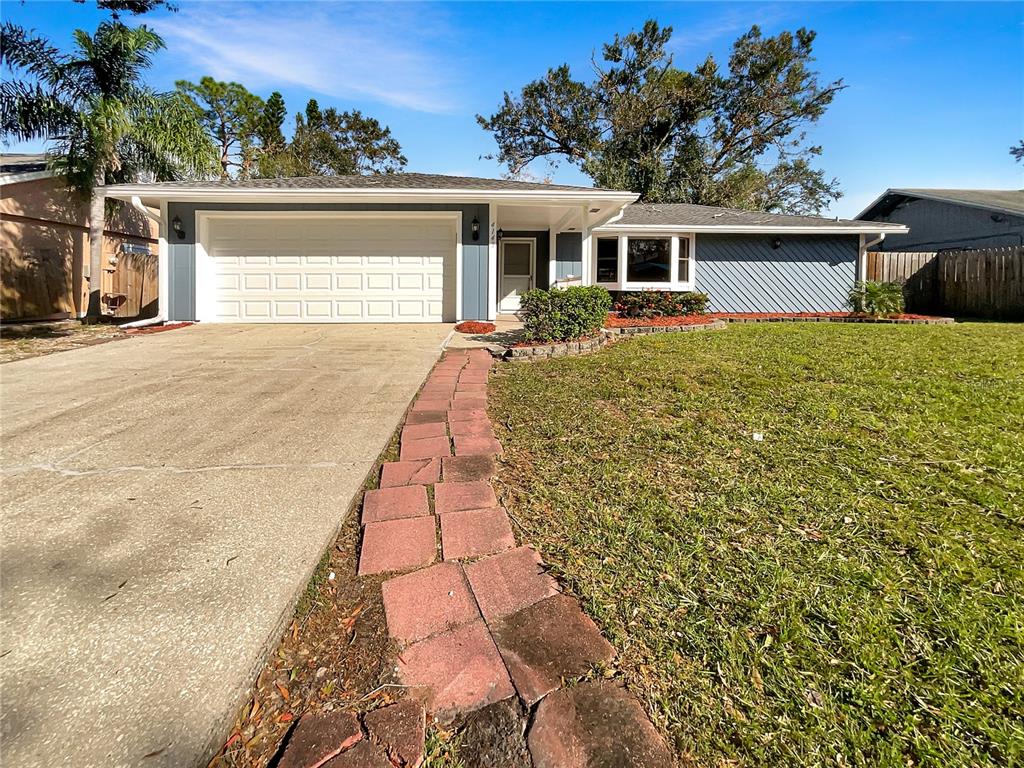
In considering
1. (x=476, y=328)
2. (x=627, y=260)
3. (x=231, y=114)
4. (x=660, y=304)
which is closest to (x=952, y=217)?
(x=627, y=260)

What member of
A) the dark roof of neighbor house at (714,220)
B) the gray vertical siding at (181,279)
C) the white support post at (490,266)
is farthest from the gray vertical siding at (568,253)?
the gray vertical siding at (181,279)

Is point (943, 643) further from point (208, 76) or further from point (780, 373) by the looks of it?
point (208, 76)

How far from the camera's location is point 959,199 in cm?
1708

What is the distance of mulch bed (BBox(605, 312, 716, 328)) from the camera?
9.48 metres

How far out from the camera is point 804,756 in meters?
1.31

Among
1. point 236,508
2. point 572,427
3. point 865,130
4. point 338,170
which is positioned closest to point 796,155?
point 865,130

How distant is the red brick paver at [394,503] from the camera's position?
8.34 ft

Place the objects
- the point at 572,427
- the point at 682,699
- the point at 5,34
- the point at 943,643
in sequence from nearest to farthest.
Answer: the point at 682,699
the point at 943,643
the point at 572,427
the point at 5,34

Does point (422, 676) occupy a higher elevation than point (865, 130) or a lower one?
lower

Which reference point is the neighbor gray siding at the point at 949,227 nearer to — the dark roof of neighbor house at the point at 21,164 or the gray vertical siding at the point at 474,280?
the gray vertical siding at the point at 474,280

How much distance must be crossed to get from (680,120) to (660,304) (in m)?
17.6

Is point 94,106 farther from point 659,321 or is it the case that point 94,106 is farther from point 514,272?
point 659,321

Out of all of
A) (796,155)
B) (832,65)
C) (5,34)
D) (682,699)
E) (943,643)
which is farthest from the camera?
(796,155)

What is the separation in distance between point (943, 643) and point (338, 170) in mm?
32329
